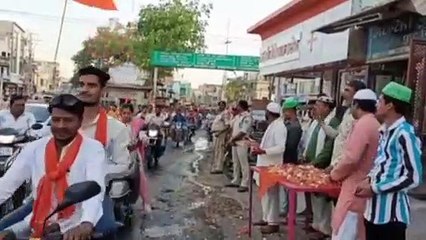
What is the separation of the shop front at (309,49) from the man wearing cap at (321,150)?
346cm

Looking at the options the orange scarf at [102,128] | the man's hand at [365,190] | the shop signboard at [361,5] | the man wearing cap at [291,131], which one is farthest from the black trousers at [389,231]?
the shop signboard at [361,5]

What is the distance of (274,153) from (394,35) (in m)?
3.87

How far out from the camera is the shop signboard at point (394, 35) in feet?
34.8

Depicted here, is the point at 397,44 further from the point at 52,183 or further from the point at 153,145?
the point at 52,183

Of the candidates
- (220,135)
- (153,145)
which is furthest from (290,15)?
(153,145)

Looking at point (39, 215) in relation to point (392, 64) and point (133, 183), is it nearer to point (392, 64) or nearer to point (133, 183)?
point (133, 183)

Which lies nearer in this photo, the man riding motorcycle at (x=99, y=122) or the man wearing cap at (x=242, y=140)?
the man riding motorcycle at (x=99, y=122)

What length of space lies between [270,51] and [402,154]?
17.6m

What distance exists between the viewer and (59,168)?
3500mm

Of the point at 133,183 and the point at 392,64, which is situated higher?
the point at 392,64

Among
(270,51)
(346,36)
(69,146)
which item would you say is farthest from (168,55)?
(69,146)

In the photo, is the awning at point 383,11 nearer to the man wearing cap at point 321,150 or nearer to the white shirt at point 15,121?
the man wearing cap at point 321,150

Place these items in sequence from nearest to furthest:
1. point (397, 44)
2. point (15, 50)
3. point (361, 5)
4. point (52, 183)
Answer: point (52, 183)
point (397, 44)
point (361, 5)
point (15, 50)

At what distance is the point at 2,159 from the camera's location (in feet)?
30.4
